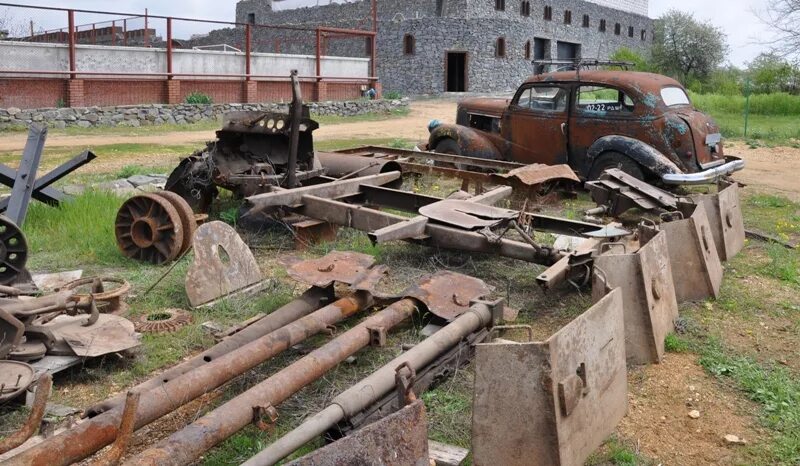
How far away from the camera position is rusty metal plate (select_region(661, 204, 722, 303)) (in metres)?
5.72

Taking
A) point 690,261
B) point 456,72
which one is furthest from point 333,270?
point 456,72

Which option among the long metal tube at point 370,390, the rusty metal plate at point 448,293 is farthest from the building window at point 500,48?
the long metal tube at point 370,390

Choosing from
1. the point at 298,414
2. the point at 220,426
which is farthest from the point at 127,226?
the point at 220,426

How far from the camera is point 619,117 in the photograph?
32.0ft

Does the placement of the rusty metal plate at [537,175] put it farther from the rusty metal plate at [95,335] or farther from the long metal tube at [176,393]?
the rusty metal plate at [95,335]

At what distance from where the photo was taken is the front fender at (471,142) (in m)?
11.1

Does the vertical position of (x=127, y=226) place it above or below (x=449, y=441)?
above

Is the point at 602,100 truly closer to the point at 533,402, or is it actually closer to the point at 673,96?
the point at 673,96

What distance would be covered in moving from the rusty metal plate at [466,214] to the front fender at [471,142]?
4525mm

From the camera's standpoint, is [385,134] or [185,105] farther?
[185,105]

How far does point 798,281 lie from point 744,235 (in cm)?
136

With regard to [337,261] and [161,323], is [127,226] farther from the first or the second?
[337,261]

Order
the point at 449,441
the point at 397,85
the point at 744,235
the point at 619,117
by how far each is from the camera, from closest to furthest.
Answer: the point at 449,441
the point at 744,235
the point at 619,117
the point at 397,85

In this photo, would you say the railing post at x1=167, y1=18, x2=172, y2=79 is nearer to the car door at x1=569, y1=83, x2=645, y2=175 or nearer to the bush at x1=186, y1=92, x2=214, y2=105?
the bush at x1=186, y1=92, x2=214, y2=105
